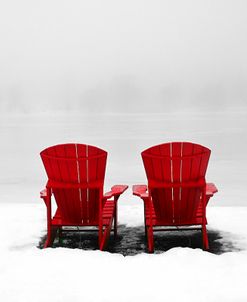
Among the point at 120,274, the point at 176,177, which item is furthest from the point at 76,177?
the point at 120,274

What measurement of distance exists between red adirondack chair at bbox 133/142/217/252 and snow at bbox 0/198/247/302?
37cm

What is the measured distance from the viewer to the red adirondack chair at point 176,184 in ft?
15.2

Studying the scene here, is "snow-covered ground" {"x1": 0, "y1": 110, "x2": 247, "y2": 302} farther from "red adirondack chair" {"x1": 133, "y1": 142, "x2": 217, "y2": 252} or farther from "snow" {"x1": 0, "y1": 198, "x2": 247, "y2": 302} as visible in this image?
"red adirondack chair" {"x1": 133, "y1": 142, "x2": 217, "y2": 252}

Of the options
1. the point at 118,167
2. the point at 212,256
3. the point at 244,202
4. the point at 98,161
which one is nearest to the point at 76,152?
the point at 98,161

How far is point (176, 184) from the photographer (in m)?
4.68

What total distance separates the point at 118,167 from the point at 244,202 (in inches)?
333

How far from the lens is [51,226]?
496 centimetres

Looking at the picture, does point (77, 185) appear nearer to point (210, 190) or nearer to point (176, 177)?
point (176, 177)

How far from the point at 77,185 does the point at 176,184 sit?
842mm

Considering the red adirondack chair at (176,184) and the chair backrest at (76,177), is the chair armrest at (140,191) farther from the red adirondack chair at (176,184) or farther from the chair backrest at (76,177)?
the chair backrest at (76,177)

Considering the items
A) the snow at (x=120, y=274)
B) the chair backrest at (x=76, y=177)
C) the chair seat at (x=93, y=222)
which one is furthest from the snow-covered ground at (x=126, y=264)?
the chair backrest at (x=76, y=177)

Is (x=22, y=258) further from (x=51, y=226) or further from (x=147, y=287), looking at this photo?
(x=147, y=287)

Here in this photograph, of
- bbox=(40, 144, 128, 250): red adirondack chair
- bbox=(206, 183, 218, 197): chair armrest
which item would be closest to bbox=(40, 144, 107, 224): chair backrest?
bbox=(40, 144, 128, 250): red adirondack chair

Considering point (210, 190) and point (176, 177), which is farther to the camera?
point (210, 190)
